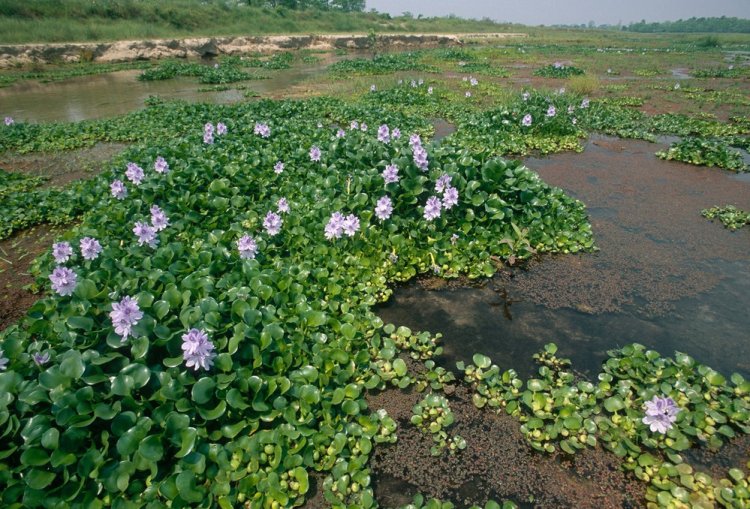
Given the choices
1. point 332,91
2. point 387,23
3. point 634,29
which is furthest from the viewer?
point 634,29

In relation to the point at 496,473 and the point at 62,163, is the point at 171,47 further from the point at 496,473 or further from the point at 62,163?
the point at 496,473

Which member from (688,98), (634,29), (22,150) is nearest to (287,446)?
(22,150)

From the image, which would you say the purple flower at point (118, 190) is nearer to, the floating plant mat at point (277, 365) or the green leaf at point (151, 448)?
the floating plant mat at point (277, 365)

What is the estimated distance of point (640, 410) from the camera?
2.68 m

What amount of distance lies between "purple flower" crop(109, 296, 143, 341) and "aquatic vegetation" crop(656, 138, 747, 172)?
9.09 m

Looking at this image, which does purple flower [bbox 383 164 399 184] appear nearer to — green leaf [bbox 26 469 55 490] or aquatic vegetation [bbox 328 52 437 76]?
green leaf [bbox 26 469 55 490]

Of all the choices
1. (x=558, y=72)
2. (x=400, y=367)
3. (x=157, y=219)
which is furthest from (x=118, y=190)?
(x=558, y=72)

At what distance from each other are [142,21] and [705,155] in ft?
120

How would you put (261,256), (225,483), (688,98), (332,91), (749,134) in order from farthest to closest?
1. (332,91)
2. (688,98)
3. (749,134)
4. (261,256)
5. (225,483)

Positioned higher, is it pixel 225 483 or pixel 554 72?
pixel 554 72

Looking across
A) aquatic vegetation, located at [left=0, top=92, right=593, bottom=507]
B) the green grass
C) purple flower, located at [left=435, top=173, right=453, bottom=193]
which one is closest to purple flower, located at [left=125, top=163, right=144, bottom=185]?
aquatic vegetation, located at [left=0, top=92, right=593, bottom=507]

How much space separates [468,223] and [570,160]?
4422 mm

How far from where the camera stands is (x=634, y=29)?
132125mm

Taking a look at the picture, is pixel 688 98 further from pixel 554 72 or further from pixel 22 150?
pixel 22 150
